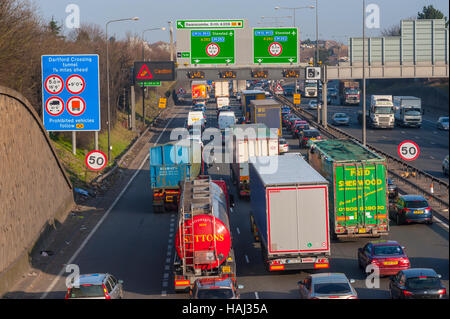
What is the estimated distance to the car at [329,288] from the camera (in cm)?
1797

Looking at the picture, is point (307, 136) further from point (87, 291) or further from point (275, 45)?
point (87, 291)

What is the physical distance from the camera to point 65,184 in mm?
37156

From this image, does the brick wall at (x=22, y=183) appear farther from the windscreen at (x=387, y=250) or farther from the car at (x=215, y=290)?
the windscreen at (x=387, y=250)

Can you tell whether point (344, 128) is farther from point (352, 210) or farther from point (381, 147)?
point (352, 210)

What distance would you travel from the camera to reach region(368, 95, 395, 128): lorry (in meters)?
72.0

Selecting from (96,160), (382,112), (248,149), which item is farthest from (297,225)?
(382,112)

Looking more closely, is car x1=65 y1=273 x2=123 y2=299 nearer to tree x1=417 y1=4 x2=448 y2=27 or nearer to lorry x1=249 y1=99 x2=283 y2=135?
lorry x1=249 y1=99 x2=283 y2=135

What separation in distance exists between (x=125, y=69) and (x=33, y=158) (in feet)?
190

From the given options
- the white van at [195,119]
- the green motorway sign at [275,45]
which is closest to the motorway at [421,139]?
the green motorway sign at [275,45]

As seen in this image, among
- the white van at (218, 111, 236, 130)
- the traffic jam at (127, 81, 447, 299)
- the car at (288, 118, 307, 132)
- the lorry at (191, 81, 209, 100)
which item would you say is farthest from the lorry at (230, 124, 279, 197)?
the lorry at (191, 81, 209, 100)

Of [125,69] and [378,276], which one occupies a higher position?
[125,69]
